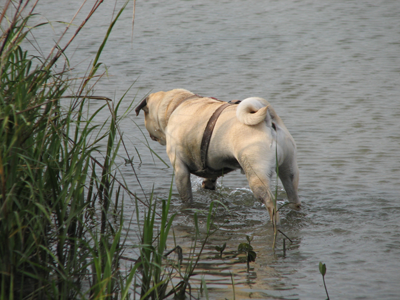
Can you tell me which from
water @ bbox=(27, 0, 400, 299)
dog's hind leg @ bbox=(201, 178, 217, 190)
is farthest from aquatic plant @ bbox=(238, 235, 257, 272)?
dog's hind leg @ bbox=(201, 178, 217, 190)

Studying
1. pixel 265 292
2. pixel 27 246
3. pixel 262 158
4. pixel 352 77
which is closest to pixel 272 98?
pixel 352 77

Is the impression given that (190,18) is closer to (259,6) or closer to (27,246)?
(259,6)

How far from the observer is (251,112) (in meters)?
4.18

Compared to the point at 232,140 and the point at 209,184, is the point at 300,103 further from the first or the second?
the point at 232,140

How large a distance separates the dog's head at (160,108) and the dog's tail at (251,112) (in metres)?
1.24

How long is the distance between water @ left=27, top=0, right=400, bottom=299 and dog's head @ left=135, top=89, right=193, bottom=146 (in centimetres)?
61

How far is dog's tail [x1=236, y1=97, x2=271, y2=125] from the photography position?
13.1ft

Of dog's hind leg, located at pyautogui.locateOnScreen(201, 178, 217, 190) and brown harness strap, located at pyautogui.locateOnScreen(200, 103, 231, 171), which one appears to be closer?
brown harness strap, located at pyautogui.locateOnScreen(200, 103, 231, 171)

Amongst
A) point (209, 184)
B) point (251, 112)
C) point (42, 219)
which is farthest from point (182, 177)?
point (42, 219)

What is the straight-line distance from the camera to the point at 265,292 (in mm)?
3148

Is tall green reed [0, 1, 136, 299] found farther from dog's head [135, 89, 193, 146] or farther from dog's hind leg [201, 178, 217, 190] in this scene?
dog's hind leg [201, 178, 217, 190]

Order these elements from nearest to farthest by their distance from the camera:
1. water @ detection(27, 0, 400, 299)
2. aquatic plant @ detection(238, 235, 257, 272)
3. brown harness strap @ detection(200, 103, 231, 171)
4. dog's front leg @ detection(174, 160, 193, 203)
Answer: aquatic plant @ detection(238, 235, 257, 272) → water @ detection(27, 0, 400, 299) → brown harness strap @ detection(200, 103, 231, 171) → dog's front leg @ detection(174, 160, 193, 203)

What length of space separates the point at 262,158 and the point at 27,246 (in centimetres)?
195

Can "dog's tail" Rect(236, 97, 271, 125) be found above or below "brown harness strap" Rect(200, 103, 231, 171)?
above
